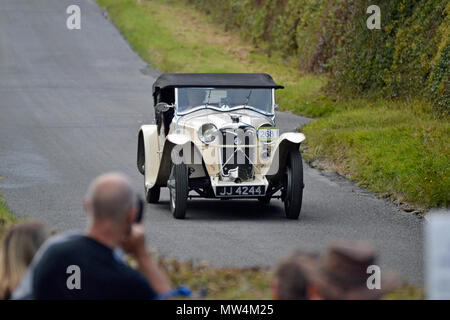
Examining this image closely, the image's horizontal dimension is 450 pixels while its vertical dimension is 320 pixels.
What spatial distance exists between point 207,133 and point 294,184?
4.94 feet

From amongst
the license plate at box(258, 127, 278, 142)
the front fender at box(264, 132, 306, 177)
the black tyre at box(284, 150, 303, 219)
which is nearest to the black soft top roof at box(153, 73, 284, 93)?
the license plate at box(258, 127, 278, 142)

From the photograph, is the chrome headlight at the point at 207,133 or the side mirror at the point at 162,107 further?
the side mirror at the point at 162,107

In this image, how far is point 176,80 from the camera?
14586 millimetres

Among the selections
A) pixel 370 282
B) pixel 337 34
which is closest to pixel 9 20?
pixel 337 34

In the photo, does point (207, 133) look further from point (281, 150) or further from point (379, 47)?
point (379, 47)

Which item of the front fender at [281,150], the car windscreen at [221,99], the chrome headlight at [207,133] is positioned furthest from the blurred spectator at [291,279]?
the car windscreen at [221,99]

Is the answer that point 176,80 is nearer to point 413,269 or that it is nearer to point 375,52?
point 413,269

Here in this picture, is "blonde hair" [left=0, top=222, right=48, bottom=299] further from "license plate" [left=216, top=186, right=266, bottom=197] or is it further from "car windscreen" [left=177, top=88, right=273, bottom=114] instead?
"car windscreen" [left=177, top=88, right=273, bottom=114]

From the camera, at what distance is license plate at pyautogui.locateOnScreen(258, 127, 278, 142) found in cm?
1362

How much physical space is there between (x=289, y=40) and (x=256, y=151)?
905 inches

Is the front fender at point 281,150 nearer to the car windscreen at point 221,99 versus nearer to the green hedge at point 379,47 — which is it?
the car windscreen at point 221,99

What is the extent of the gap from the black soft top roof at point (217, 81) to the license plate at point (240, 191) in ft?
6.30

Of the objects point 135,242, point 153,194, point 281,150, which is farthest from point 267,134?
point 135,242

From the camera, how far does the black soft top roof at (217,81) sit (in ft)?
47.0
